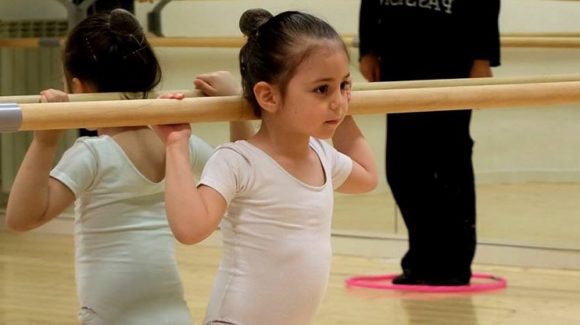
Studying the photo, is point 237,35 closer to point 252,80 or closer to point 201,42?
point 201,42

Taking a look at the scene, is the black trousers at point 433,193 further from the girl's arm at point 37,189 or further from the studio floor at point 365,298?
the girl's arm at point 37,189

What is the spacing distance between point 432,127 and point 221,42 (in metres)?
1.26

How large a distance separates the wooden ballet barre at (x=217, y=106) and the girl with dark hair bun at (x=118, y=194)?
0.99 ft

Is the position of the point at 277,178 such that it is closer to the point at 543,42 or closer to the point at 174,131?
the point at 174,131

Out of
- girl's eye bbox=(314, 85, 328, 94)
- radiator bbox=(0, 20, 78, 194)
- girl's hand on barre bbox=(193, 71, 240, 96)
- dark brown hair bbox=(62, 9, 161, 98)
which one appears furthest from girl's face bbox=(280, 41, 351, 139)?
radiator bbox=(0, 20, 78, 194)

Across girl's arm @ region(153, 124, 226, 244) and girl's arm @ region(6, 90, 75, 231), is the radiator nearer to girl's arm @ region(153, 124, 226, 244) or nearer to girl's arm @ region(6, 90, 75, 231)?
girl's arm @ region(6, 90, 75, 231)

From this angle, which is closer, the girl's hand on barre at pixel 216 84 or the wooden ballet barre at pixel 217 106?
the wooden ballet barre at pixel 217 106

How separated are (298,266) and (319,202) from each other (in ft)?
0.38

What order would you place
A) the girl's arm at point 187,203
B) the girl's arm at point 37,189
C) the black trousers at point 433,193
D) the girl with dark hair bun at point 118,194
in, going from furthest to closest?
the black trousers at point 433,193 < the girl with dark hair bun at point 118,194 < the girl's arm at point 37,189 < the girl's arm at point 187,203

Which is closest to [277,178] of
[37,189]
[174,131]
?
[174,131]

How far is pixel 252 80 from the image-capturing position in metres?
1.92

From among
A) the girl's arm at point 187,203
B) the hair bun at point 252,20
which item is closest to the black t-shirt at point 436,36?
the hair bun at point 252,20

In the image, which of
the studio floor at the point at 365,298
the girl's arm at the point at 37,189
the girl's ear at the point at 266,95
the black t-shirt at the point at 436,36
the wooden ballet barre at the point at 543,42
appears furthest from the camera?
the wooden ballet barre at the point at 543,42

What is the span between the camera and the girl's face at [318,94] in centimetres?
188
